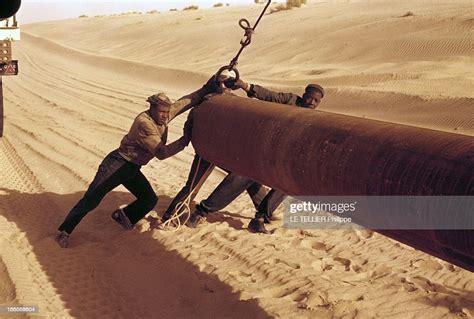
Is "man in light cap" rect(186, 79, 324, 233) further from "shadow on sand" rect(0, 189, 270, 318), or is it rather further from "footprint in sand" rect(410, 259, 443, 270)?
"footprint in sand" rect(410, 259, 443, 270)

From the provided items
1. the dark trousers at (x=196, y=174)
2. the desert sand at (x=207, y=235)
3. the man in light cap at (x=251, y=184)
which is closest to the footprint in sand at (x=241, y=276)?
the desert sand at (x=207, y=235)

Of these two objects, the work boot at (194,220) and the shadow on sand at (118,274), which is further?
the work boot at (194,220)

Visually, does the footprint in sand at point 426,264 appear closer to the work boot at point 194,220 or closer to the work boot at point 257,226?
the work boot at point 257,226

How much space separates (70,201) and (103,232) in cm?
111

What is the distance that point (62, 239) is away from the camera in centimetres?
566

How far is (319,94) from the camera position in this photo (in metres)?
6.11

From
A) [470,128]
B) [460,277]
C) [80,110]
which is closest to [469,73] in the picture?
[470,128]

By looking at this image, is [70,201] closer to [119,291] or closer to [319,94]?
[119,291]

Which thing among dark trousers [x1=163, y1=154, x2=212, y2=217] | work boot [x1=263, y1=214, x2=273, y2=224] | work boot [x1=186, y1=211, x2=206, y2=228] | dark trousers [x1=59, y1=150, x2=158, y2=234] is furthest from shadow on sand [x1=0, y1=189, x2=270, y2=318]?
work boot [x1=263, y1=214, x2=273, y2=224]

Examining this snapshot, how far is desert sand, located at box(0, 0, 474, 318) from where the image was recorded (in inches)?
178

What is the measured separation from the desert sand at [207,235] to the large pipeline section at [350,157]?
3.72 feet

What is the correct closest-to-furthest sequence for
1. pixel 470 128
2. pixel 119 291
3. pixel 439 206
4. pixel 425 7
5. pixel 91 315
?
pixel 439 206 < pixel 91 315 < pixel 119 291 < pixel 470 128 < pixel 425 7

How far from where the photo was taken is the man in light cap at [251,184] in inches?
232

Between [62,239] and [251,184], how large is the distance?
2093 millimetres
